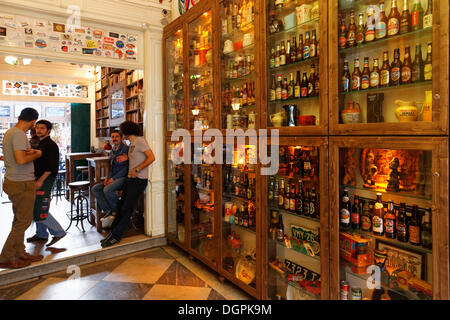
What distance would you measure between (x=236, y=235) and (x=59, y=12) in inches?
128

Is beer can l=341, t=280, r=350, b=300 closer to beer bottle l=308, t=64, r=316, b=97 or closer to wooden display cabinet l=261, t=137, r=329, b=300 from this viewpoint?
wooden display cabinet l=261, t=137, r=329, b=300

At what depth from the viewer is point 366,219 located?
1.89 m

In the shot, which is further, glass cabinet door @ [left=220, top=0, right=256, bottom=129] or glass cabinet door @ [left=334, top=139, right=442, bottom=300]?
glass cabinet door @ [left=220, top=0, right=256, bottom=129]

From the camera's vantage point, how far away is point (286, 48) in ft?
7.73

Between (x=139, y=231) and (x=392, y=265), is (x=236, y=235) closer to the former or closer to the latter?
(x=392, y=265)

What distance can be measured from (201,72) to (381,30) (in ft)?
6.54

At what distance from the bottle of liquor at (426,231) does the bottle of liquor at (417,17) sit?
1.03 m

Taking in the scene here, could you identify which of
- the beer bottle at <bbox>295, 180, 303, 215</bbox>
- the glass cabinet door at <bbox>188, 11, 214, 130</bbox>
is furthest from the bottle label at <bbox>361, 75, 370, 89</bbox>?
the glass cabinet door at <bbox>188, 11, 214, 130</bbox>

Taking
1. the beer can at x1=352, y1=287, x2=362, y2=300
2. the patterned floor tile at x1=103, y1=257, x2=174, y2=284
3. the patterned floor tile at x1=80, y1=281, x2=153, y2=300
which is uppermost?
the beer can at x1=352, y1=287, x2=362, y2=300

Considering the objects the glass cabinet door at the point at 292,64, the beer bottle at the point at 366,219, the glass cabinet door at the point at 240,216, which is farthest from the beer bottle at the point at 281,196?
the beer bottle at the point at 366,219

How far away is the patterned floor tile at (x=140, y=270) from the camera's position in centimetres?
301

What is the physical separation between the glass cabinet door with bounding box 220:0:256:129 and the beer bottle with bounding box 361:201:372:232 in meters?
1.12

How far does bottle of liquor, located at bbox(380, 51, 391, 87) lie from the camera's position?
1780mm

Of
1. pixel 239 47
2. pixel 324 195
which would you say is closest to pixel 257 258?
pixel 324 195
